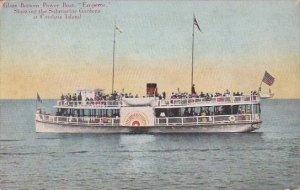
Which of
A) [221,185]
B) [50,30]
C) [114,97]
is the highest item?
[50,30]

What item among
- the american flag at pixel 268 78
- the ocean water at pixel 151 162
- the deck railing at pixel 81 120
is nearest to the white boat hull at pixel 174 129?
the deck railing at pixel 81 120

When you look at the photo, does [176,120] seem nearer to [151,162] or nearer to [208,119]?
[208,119]

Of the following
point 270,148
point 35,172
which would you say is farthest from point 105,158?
point 270,148

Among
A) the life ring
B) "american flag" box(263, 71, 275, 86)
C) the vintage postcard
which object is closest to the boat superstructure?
the life ring

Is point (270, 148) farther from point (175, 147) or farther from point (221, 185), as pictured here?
point (221, 185)

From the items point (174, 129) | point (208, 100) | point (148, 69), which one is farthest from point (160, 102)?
point (148, 69)

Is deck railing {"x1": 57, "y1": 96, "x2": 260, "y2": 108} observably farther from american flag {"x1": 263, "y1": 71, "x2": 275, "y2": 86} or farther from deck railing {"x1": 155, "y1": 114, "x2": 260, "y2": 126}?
american flag {"x1": 263, "y1": 71, "x2": 275, "y2": 86}

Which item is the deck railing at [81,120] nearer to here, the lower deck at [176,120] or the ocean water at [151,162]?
the lower deck at [176,120]
